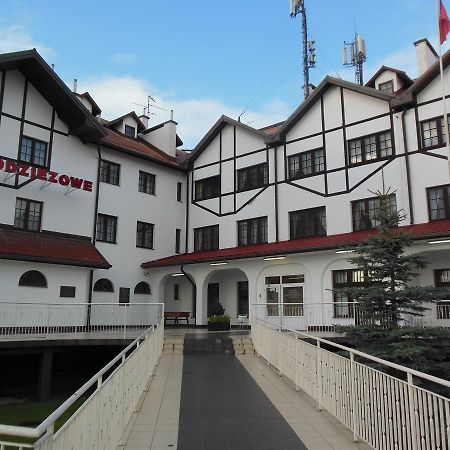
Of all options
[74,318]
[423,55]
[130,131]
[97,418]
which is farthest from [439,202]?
[130,131]

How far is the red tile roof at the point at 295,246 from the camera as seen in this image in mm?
16619

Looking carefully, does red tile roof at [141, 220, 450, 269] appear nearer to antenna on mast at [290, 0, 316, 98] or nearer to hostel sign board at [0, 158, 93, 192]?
hostel sign board at [0, 158, 93, 192]

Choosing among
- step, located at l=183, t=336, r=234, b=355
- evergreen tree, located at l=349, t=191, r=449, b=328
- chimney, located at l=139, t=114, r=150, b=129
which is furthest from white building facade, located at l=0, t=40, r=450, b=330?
chimney, located at l=139, t=114, r=150, b=129

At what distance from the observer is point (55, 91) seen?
2084 cm

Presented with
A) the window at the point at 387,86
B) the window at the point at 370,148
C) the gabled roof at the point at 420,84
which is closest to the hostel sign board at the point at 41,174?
the window at the point at 370,148

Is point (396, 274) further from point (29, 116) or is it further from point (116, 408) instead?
point (29, 116)

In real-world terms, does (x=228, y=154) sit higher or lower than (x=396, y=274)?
higher

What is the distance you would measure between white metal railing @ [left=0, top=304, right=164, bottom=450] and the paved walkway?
0.39 m

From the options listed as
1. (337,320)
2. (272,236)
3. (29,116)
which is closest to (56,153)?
(29,116)

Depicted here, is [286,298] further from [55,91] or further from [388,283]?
[55,91]

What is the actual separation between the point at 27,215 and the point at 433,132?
1726cm

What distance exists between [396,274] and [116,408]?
9.42 meters

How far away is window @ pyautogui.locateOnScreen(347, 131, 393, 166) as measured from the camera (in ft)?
65.8

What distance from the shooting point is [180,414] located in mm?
7375
